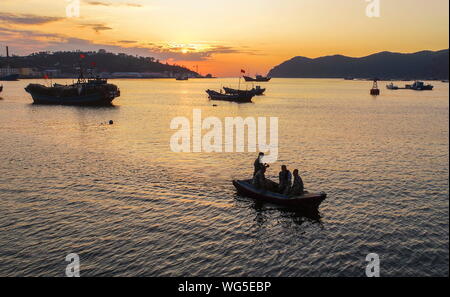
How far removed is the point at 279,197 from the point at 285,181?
1.31 metres

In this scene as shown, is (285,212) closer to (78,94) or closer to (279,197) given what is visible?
(279,197)

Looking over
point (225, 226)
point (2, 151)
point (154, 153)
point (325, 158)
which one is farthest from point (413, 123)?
point (2, 151)

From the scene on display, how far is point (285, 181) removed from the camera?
28.6 m

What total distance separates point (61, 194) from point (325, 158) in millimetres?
30291

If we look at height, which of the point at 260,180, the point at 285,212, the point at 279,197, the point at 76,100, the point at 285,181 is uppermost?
the point at 76,100

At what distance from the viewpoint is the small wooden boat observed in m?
27.1

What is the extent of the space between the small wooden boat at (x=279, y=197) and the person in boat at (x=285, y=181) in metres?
0.64

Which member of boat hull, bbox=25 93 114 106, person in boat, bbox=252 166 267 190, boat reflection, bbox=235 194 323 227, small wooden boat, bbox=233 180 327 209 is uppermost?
boat hull, bbox=25 93 114 106

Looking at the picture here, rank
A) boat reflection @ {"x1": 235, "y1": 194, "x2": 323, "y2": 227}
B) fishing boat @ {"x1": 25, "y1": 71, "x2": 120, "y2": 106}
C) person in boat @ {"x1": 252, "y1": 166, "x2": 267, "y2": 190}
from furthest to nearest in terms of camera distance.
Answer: fishing boat @ {"x1": 25, "y1": 71, "x2": 120, "y2": 106}
person in boat @ {"x1": 252, "y1": 166, "x2": 267, "y2": 190}
boat reflection @ {"x1": 235, "y1": 194, "x2": 323, "y2": 227}

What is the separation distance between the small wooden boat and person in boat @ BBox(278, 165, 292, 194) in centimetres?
64

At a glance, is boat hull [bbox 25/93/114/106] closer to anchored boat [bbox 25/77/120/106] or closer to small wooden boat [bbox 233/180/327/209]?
anchored boat [bbox 25/77/120/106]

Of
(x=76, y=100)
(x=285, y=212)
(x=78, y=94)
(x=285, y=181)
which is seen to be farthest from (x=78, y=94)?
(x=285, y=212)

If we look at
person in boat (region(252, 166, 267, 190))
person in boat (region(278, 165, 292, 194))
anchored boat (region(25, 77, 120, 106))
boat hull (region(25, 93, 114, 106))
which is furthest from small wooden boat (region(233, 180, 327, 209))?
anchored boat (region(25, 77, 120, 106))
